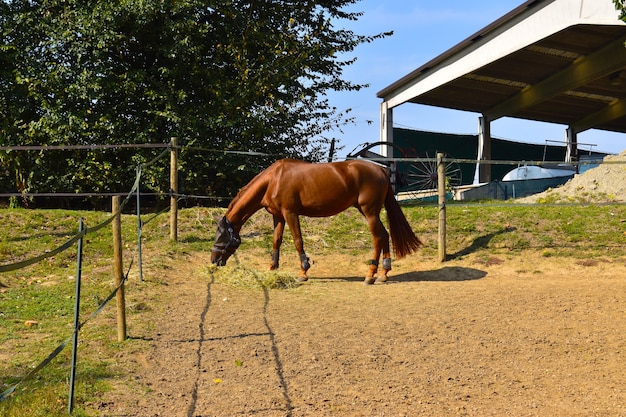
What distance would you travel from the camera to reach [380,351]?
5582mm

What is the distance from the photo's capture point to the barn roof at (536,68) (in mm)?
14789

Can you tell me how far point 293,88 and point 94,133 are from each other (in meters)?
5.34

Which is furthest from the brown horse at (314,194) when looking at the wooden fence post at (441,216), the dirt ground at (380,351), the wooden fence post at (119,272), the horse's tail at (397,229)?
the wooden fence post at (119,272)

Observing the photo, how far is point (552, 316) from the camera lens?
6742mm

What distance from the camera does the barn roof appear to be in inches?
582

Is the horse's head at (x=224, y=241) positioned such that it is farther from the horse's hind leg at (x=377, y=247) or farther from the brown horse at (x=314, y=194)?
the horse's hind leg at (x=377, y=247)

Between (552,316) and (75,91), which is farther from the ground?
(75,91)

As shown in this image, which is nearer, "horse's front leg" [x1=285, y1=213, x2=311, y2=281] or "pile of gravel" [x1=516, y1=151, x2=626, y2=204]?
"horse's front leg" [x1=285, y1=213, x2=311, y2=281]

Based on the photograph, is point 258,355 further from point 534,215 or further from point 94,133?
point 94,133

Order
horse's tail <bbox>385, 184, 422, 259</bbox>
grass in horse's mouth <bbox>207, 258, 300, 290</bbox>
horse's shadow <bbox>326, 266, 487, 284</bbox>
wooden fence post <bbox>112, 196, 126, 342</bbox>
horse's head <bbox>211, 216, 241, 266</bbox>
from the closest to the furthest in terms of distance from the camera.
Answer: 1. wooden fence post <bbox>112, 196, 126, 342</bbox>
2. grass in horse's mouth <bbox>207, 258, 300, 290</bbox>
3. horse's head <bbox>211, 216, 241, 266</bbox>
4. horse's tail <bbox>385, 184, 422, 259</bbox>
5. horse's shadow <bbox>326, 266, 487, 284</bbox>

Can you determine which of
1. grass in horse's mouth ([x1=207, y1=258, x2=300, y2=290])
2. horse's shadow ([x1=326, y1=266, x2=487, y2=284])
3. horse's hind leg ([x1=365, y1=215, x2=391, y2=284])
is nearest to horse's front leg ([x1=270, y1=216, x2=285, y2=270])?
grass in horse's mouth ([x1=207, y1=258, x2=300, y2=290])

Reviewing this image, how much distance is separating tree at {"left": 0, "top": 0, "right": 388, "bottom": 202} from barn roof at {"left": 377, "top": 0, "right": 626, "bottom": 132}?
424 centimetres

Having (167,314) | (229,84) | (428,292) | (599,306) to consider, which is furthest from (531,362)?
(229,84)

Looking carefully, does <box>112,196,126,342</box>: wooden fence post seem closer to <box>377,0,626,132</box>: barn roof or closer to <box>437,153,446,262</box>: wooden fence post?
<box>437,153,446,262</box>: wooden fence post
